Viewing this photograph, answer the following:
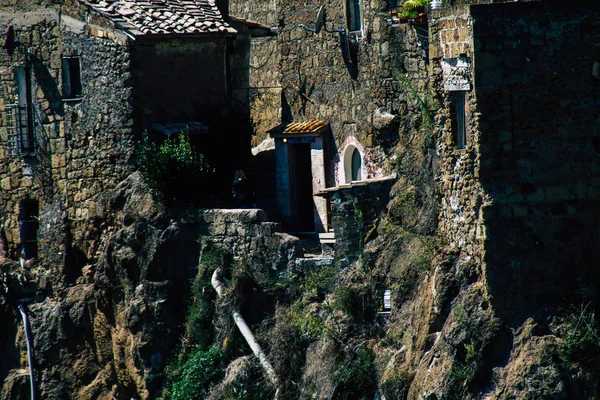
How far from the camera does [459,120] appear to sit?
20.4m

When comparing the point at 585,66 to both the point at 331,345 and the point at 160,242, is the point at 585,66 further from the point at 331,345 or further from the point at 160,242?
the point at 160,242

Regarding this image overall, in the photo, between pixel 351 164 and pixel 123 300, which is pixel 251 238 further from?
pixel 123 300

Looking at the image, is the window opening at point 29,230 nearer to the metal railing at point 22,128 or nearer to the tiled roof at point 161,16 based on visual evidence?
the metal railing at point 22,128

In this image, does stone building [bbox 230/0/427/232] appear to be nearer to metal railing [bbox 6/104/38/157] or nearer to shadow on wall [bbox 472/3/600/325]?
metal railing [bbox 6/104/38/157]

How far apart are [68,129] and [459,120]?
977 centimetres

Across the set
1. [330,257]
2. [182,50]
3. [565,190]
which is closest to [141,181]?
[182,50]

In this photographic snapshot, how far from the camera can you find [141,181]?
86.1 ft

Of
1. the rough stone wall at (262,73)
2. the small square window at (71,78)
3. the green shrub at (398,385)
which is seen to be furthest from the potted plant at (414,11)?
the small square window at (71,78)

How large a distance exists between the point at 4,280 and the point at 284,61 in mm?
7155

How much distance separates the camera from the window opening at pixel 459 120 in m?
20.3

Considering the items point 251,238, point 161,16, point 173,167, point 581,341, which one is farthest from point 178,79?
point 581,341

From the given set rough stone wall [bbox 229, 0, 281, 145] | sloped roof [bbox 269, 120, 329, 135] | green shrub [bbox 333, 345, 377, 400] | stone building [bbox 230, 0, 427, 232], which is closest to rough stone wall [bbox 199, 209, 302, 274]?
stone building [bbox 230, 0, 427, 232]

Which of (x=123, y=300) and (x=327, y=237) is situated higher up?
(x=327, y=237)

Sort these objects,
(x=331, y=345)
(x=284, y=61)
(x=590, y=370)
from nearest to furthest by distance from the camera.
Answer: (x=590, y=370), (x=331, y=345), (x=284, y=61)
